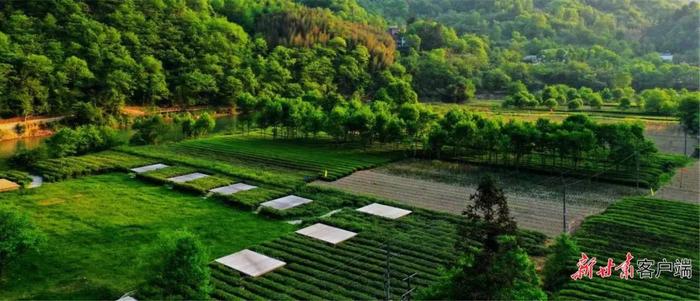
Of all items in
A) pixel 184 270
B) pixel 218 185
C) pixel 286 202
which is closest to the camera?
pixel 184 270

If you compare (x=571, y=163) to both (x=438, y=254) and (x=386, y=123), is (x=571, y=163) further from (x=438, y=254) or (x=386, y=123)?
(x=438, y=254)

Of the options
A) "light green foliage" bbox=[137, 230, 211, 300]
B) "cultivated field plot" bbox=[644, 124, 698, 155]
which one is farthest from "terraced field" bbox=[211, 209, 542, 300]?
"cultivated field plot" bbox=[644, 124, 698, 155]

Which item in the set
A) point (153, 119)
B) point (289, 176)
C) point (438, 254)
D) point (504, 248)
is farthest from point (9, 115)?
point (504, 248)

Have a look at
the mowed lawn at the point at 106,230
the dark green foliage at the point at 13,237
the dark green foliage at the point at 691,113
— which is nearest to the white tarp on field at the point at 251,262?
the mowed lawn at the point at 106,230

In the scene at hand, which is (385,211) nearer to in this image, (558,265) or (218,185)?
(558,265)

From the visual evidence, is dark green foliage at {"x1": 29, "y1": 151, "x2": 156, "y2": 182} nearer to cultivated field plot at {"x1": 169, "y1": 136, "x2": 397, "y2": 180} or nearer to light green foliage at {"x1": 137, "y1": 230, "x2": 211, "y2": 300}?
cultivated field plot at {"x1": 169, "y1": 136, "x2": 397, "y2": 180}

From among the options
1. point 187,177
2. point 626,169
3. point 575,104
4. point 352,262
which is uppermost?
point 575,104

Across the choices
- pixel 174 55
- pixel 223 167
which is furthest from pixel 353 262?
pixel 174 55
